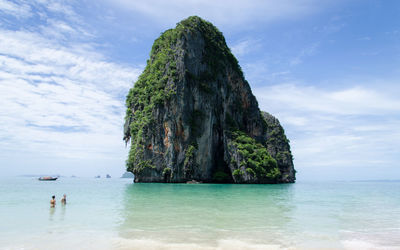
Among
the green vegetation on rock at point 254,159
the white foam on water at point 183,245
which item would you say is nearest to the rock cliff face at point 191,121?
the green vegetation on rock at point 254,159

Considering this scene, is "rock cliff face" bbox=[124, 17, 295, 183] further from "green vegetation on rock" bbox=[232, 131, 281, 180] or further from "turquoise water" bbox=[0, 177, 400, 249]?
"turquoise water" bbox=[0, 177, 400, 249]

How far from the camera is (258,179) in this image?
36.2 metres

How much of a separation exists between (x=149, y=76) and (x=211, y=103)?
995 centimetres

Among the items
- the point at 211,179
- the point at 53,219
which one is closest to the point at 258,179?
the point at 211,179

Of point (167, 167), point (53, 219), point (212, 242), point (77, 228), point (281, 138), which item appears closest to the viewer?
point (212, 242)

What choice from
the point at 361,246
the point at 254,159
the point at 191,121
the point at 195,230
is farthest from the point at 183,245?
the point at 254,159

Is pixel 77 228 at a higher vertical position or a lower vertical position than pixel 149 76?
lower

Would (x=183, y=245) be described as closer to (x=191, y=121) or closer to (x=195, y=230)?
(x=195, y=230)

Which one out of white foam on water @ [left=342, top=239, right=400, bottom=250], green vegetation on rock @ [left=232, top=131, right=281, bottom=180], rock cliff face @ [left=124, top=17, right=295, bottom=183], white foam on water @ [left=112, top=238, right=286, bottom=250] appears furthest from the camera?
rock cliff face @ [left=124, top=17, right=295, bottom=183]

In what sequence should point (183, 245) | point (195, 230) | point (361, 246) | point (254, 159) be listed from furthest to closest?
point (254, 159) → point (195, 230) → point (361, 246) → point (183, 245)

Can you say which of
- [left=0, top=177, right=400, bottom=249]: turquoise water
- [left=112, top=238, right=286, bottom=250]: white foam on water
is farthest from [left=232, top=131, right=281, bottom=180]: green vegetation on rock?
[left=112, top=238, right=286, bottom=250]: white foam on water

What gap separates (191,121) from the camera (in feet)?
124

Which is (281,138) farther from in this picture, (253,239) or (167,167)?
(253,239)

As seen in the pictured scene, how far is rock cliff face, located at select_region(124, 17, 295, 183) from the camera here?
36438mm
